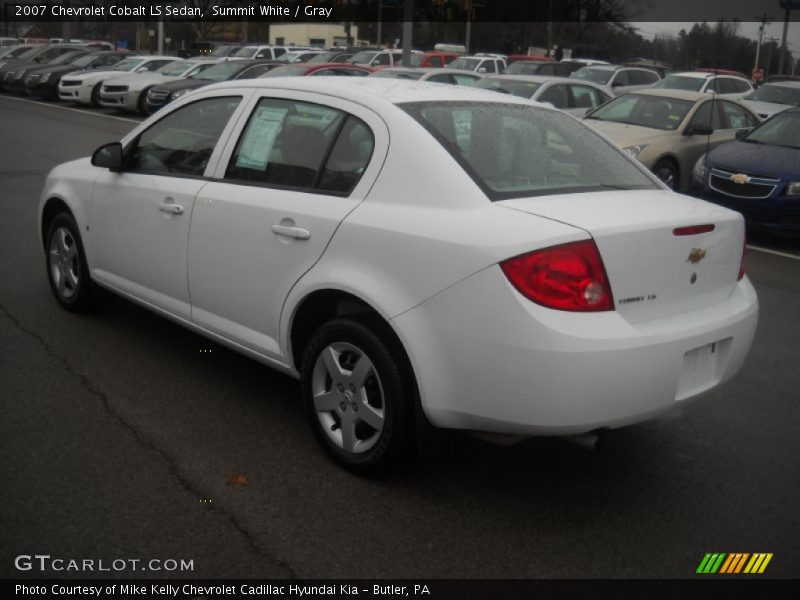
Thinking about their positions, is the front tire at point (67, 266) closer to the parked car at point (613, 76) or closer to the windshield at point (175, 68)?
the windshield at point (175, 68)

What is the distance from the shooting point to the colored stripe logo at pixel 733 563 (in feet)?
10.8

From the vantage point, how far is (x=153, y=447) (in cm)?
411

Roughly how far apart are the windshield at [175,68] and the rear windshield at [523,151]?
21.6 meters

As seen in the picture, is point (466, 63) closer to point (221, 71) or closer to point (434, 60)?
point (434, 60)

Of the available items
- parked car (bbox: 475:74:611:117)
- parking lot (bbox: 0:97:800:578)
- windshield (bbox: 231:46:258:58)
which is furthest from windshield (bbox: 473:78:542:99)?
windshield (bbox: 231:46:258:58)

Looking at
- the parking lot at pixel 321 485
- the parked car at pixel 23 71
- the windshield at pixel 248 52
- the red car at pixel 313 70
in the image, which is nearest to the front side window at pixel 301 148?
the parking lot at pixel 321 485

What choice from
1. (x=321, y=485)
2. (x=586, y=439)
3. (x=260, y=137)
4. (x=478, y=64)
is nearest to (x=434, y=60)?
(x=478, y=64)

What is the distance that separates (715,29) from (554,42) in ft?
53.9

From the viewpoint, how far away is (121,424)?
14.3 ft

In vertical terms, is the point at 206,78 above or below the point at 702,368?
above

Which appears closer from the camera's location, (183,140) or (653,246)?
(653,246)

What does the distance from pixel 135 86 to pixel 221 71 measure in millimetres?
2498

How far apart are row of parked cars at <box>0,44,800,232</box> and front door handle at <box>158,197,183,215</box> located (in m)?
1.79

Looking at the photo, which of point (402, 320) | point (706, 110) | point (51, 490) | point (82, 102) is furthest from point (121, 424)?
point (82, 102)
